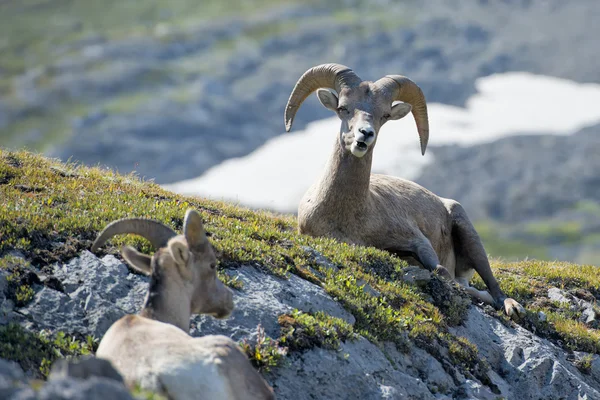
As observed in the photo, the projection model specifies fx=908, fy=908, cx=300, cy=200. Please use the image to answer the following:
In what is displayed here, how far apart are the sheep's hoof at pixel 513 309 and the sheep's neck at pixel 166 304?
22.2 ft

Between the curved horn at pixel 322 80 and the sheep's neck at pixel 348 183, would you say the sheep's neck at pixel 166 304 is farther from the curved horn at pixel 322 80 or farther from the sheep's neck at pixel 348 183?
the curved horn at pixel 322 80

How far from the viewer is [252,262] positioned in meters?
12.0

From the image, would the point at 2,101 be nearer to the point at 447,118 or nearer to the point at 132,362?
the point at 447,118

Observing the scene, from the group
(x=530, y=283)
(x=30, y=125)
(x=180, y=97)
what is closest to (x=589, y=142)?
(x=180, y=97)

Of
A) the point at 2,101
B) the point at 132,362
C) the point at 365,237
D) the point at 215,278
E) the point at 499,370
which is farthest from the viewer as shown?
the point at 2,101

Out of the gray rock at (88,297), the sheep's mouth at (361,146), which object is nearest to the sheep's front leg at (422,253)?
the sheep's mouth at (361,146)

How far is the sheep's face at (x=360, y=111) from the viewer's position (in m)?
14.3

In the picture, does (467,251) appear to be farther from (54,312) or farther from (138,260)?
(54,312)

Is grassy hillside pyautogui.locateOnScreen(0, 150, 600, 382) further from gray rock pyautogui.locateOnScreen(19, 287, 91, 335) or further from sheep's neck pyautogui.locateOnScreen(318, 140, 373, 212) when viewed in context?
sheep's neck pyautogui.locateOnScreen(318, 140, 373, 212)

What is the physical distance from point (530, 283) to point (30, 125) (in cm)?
18191

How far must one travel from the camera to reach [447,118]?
580ft

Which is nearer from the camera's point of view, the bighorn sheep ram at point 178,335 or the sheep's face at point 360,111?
the bighorn sheep ram at point 178,335

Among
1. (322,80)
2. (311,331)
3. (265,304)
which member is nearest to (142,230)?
(265,304)

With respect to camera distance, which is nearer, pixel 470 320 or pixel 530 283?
pixel 470 320
